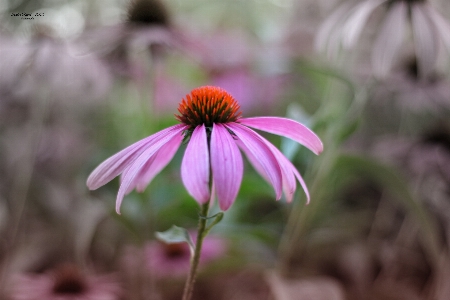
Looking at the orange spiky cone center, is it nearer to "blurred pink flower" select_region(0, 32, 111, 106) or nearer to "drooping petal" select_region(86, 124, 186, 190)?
"drooping petal" select_region(86, 124, 186, 190)

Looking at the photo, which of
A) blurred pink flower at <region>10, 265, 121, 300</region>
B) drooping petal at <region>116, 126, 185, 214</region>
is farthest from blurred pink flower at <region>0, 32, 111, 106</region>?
drooping petal at <region>116, 126, 185, 214</region>

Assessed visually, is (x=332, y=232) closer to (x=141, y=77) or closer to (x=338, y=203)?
(x=338, y=203)

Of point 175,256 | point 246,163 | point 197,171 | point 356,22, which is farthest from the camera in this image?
point 246,163

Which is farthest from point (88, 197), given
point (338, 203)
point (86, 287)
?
point (338, 203)

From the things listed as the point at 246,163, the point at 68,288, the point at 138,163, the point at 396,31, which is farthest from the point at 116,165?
the point at 246,163

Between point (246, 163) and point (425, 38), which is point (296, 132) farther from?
point (246, 163)

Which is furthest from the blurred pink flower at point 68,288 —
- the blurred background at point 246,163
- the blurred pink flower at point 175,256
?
the blurred pink flower at point 175,256
